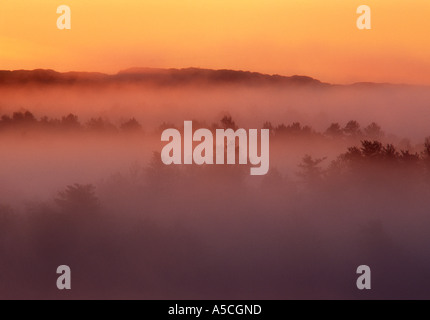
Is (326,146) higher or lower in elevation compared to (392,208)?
higher

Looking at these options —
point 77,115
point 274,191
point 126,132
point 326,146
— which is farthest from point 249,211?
point 77,115

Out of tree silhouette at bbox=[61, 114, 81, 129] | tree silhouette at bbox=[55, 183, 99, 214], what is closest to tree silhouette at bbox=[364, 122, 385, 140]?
tree silhouette at bbox=[55, 183, 99, 214]

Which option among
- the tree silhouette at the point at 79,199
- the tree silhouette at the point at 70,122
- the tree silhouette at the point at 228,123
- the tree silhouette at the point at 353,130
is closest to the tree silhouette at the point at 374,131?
the tree silhouette at the point at 353,130

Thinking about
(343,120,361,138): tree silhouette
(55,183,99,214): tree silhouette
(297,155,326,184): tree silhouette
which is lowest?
(55,183,99,214): tree silhouette

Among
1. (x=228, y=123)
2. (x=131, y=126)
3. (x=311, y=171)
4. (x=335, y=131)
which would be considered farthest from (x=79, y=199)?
(x=335, y=131)

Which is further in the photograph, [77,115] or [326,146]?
[77,115]

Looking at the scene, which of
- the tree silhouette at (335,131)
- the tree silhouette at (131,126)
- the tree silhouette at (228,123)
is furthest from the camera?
the tree silhouette at (131,126)

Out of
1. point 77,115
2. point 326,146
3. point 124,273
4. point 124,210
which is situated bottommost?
point 124,273

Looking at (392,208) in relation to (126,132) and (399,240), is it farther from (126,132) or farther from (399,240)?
(126,132)

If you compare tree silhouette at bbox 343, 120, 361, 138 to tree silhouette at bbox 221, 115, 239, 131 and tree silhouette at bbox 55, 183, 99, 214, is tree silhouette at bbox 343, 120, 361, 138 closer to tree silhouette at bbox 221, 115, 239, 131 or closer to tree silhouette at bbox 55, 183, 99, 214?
tree silhouette at bbox 221, 115, 239, 131

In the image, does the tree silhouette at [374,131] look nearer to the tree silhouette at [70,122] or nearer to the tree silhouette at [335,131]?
the tree silhouette at [335,131]

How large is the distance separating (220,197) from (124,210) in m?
1.24

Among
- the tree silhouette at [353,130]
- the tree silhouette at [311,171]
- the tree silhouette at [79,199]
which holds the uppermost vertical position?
the tree silhouette at [353,130]

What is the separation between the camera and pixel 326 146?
30.0ft
